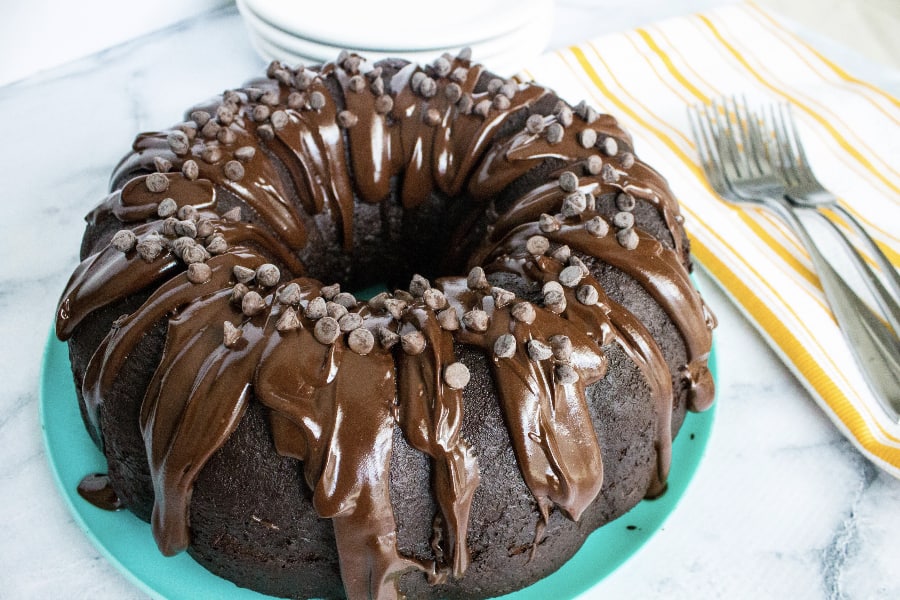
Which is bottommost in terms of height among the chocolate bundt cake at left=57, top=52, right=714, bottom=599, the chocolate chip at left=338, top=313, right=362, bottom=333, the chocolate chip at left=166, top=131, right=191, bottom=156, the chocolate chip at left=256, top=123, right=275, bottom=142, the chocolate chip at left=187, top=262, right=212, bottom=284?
the chocolate bundt cake at left=57, top=52, right=714, bottom=599

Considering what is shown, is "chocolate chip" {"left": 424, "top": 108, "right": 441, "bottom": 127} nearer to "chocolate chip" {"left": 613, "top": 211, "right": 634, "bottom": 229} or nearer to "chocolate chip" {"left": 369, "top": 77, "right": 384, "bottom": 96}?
"chocolate chip" {"left": 369, "top": 77, "right": 384, "bottom": 96}

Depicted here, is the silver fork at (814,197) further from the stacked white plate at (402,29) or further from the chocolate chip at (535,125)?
the chocolate chip at (535,125)

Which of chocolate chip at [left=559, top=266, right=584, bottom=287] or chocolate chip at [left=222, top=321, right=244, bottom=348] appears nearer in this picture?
chocolate chip at [left=222, top=321, right=244, bottom=348]

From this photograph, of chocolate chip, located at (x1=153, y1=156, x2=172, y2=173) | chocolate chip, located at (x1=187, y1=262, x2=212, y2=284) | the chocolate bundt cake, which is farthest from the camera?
chocolate chip, located at (x1=153, y1=156, x2=172, y2=173)

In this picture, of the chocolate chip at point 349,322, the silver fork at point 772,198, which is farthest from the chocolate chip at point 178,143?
the silver fork at point 772,198

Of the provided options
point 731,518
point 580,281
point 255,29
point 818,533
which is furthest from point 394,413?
point 255,29

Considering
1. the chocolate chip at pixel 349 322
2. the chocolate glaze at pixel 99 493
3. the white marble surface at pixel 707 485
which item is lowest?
the white marble surface at pixel 707 485

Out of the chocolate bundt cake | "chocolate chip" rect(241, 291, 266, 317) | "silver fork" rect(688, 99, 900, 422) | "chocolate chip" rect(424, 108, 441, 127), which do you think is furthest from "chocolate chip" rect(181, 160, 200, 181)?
"silver fork" rect(688, 99, 900, 422)
